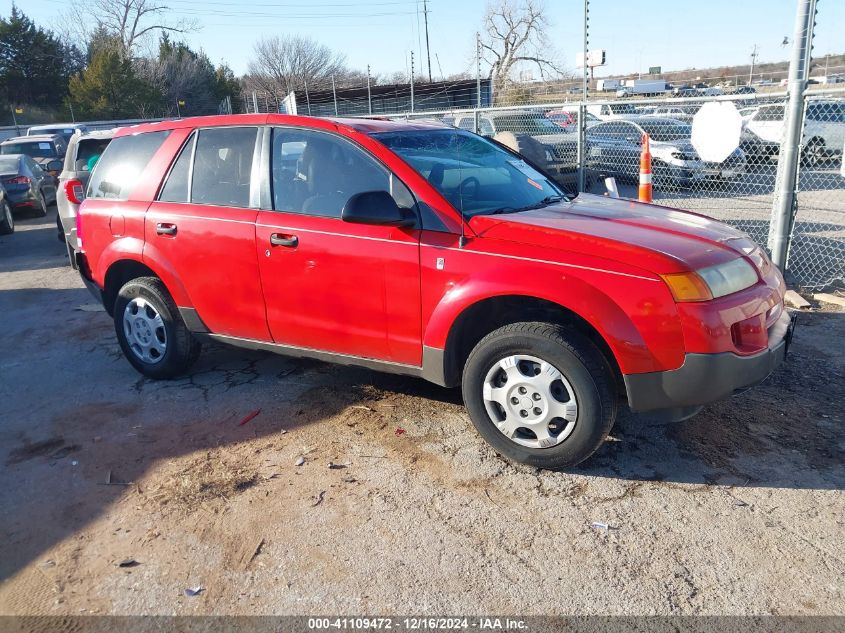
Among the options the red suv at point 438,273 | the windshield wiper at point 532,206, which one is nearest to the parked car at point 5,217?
the red suv at point 438,273

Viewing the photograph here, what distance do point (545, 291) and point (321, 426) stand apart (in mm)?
1709

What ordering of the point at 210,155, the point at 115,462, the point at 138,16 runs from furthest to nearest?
the point at 138,16
the point at 210,155
the point at 115,462

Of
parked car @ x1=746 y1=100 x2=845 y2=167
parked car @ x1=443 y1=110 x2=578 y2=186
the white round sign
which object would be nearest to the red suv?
the white round sign

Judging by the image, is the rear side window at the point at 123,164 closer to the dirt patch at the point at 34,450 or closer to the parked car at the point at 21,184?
the dirt patch at the point at 34,450

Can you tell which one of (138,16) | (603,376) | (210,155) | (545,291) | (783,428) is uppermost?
(138,16)

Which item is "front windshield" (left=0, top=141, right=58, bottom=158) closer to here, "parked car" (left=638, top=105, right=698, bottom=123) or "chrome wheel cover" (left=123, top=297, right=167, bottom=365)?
"parked car" (left=638, top=105, right=698, bottom=123)

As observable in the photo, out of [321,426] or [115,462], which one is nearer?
[115,462]

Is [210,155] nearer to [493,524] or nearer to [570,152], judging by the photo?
[493,524]

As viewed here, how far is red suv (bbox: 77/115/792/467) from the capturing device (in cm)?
327

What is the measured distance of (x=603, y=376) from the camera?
335 centimetres

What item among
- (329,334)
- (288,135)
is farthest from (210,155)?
(329,334)

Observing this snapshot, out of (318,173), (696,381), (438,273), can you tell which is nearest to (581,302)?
(696,381)

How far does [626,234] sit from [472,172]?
1114mm

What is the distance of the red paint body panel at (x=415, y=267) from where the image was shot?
324 cm
